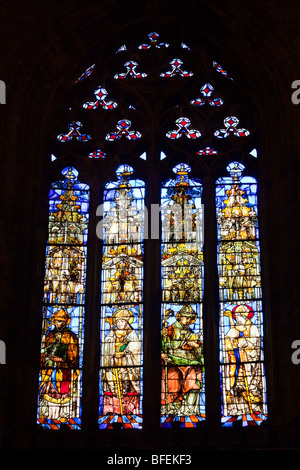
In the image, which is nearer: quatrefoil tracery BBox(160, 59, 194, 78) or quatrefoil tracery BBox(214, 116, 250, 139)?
quatrefoil tracery BBox(214, 116, 250, 139)

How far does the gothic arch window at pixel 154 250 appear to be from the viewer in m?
12.4

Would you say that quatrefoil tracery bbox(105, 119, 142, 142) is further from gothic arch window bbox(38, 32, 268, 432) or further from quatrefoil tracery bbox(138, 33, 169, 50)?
quatrefoil tracery bbox(138, 33, 169, 50)

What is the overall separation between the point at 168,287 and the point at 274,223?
4.94 ft

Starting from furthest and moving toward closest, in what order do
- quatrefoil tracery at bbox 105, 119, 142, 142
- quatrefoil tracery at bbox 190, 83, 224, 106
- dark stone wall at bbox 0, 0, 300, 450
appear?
quatrefoil tracery at bbox 190, 83, 224, 106, quatrefoil tracery at bbox 105, 119, 142, 142, dark stone wall at bbox 0, 0, 300, 450

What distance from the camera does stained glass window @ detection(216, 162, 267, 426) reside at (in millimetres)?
A: 12289

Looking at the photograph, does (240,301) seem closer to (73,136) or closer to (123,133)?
(123,133)

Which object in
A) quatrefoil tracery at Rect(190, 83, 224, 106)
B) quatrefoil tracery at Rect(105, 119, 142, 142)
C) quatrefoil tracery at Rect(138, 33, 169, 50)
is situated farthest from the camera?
quatrefoil tracery at Rect(138, 33, 169, 50)

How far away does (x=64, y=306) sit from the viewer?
42.7 ft

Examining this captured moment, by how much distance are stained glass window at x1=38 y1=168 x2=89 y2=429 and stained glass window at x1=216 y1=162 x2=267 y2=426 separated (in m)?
1.71

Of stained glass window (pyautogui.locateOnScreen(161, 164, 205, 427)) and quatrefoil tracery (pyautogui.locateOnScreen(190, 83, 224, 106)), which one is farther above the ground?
quatrefoil tracery (pyautogui.locateOnScreen(190, 83, 224, 106))

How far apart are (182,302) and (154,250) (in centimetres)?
76

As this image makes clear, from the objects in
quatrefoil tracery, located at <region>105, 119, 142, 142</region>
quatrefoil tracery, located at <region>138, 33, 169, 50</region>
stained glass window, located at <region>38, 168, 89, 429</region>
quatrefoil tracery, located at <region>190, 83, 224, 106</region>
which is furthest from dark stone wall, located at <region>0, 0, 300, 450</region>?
quatrefoil tracery, located at <region>105, 119, 142, 142</region>

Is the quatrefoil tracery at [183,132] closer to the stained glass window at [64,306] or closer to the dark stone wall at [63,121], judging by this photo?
the dark stone wall at [63,121]
